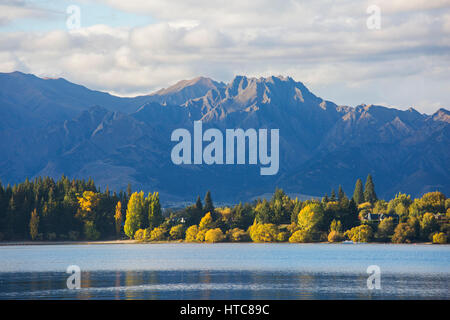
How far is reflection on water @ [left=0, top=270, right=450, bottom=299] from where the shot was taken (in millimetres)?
95375

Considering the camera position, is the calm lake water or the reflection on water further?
the calm lake water

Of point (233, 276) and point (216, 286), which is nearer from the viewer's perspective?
point (216, 286)

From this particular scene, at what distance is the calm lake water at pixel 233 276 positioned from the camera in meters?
97.3

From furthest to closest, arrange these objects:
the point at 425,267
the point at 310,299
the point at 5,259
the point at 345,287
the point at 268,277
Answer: the point at 5,259 < the point at 425,267 < the point at 268,277 < the point at 345,287 < the point at 310,299

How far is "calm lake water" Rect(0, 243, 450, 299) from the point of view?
9731 centimetres

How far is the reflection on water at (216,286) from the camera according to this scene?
9538 centimetres

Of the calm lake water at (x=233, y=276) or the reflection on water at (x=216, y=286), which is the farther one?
the calm lake water at (x=233, y=276)

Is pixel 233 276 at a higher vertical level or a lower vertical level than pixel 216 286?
higher

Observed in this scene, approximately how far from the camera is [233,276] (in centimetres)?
12531

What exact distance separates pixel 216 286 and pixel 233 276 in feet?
56.9
